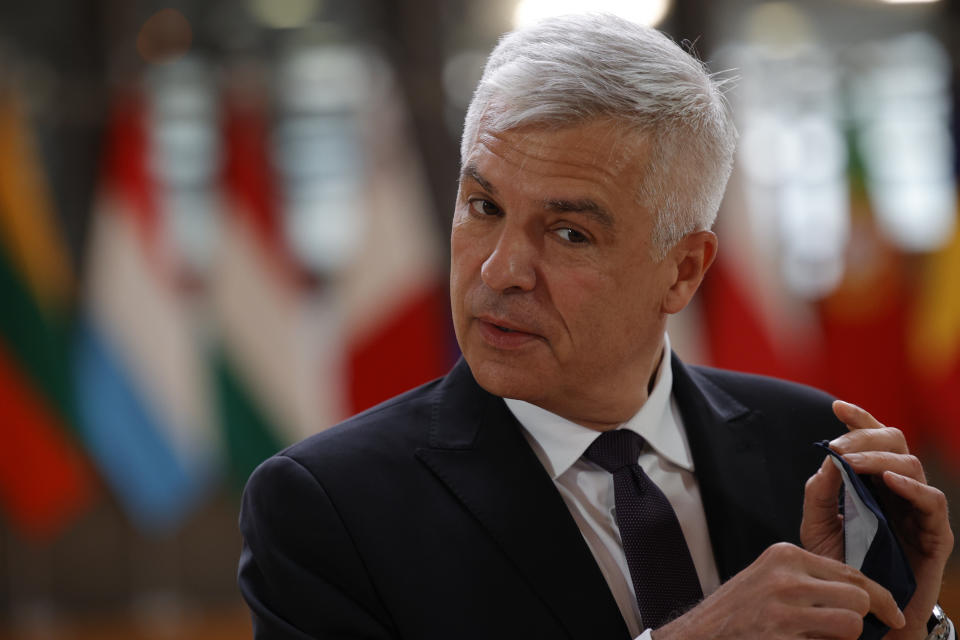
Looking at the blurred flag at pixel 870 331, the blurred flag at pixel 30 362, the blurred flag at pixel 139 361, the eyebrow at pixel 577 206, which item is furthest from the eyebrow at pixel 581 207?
the blurred flag at pixel 870 331

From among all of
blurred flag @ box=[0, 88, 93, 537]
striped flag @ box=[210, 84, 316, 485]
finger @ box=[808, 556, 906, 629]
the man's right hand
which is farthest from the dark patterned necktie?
blurred flag @ box=[0, 88, 93, 537]

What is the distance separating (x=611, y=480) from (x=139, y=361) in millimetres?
4132

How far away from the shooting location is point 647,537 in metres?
1.51

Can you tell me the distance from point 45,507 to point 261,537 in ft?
13.9

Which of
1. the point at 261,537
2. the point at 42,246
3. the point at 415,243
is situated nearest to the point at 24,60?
the point at 42,246

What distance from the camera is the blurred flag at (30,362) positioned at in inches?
201

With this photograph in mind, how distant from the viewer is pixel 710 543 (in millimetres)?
1595

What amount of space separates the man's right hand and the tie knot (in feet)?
0.95

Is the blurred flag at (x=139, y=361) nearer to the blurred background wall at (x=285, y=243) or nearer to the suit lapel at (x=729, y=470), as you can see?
the blurred background wall at (x=285, y=243)

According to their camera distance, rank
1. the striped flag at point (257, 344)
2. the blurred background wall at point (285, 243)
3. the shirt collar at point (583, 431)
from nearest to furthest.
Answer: the shirt collar at point (583, 431), the blurred background wall at point (285, 243), the striped flag at point (257, 344)

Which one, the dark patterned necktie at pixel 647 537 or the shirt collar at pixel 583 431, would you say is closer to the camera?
the dark patterned necktie at pixel 647 537

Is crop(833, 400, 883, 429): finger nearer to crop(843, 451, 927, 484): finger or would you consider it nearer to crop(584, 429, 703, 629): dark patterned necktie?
crop(843, 451, 927, 484): finger

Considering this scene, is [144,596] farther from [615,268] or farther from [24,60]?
[615,268]

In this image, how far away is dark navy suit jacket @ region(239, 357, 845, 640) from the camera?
1408 millimetres
